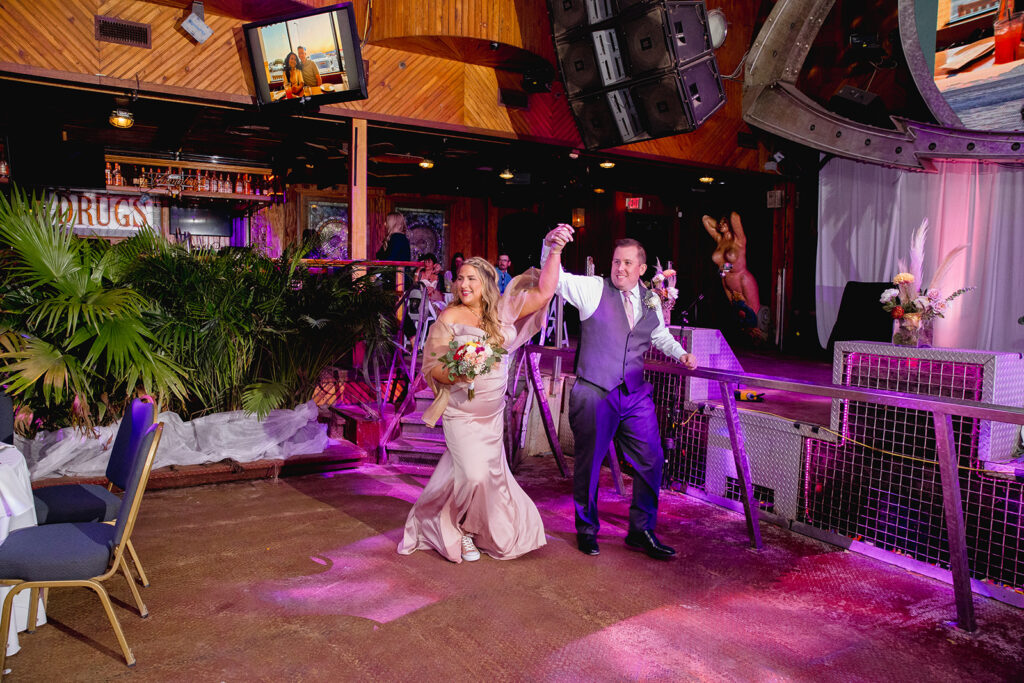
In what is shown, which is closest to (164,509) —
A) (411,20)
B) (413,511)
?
(413,511)

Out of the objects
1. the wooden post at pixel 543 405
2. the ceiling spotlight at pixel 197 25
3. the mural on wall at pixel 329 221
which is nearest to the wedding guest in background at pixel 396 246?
the wooden post at pixel 543 405

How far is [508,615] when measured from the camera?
3.31 metres

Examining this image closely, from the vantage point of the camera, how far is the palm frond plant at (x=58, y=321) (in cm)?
448

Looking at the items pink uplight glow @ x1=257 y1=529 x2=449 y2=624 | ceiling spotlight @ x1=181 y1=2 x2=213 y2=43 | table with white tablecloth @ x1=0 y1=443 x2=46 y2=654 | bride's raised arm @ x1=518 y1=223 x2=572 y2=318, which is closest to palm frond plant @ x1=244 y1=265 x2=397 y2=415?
pink uplight glow @ x1=257 y1=529 x2=449 y2=624

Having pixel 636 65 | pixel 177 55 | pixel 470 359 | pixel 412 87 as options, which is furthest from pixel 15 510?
pixel 412 87

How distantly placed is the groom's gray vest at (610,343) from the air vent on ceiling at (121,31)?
255 inches

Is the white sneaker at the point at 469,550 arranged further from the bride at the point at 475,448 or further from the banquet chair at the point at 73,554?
the banquet chair at the point at 73,554

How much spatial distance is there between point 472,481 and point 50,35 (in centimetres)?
679

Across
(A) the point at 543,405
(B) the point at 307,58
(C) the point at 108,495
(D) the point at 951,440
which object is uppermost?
(B) the point at 307,58

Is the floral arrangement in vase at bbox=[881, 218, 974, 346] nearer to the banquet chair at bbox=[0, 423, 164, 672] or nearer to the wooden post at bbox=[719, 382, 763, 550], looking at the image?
the wooden post at bbox=[719, 382, 763, 550]

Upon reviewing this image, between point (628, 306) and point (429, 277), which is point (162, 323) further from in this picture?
point (429, 277)

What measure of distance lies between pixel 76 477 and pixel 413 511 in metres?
2.70

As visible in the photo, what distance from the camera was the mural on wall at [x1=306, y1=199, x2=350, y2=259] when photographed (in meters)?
14.2

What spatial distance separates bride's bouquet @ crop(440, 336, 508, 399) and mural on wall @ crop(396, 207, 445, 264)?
11689 millimetres
